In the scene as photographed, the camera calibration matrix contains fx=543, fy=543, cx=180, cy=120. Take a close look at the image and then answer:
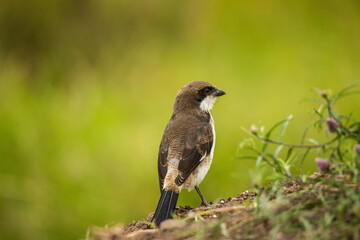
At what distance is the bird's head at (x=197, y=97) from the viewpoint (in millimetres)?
5879

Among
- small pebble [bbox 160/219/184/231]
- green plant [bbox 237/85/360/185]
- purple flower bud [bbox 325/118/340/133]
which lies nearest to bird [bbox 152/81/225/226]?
small pebble [bbox 160/219/184/231]

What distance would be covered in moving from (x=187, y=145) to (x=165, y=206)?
3.11 ft

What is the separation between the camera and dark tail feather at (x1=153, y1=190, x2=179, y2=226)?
13.7 ft

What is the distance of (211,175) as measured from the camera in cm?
646

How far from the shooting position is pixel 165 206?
14.4 ft

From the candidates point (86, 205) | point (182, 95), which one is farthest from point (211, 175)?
point (86, 205)

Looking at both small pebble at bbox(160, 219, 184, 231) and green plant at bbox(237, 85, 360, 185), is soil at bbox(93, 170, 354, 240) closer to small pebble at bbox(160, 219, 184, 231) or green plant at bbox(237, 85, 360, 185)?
small pebble at bbox(160, 219, 184, 231)

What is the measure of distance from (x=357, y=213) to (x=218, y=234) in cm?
72

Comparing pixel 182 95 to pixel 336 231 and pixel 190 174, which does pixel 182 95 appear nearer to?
pixel 190 174

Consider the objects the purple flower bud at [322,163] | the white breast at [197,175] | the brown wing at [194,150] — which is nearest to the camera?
the purple flower bud at [322,163]

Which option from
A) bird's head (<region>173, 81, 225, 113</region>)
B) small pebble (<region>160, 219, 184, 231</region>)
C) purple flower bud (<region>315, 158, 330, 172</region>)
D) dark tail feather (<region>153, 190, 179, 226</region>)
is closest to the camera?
purple flower bud (<region>315, 158, 330, 172</region>)

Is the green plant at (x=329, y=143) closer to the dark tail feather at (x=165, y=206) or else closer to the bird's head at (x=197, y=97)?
the dark tail feather at (x=165, y=206)

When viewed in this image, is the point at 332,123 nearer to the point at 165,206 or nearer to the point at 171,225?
the point at 171,225

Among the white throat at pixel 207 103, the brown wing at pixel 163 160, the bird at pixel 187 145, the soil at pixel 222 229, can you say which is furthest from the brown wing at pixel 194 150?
the soil at pixel 222 229
